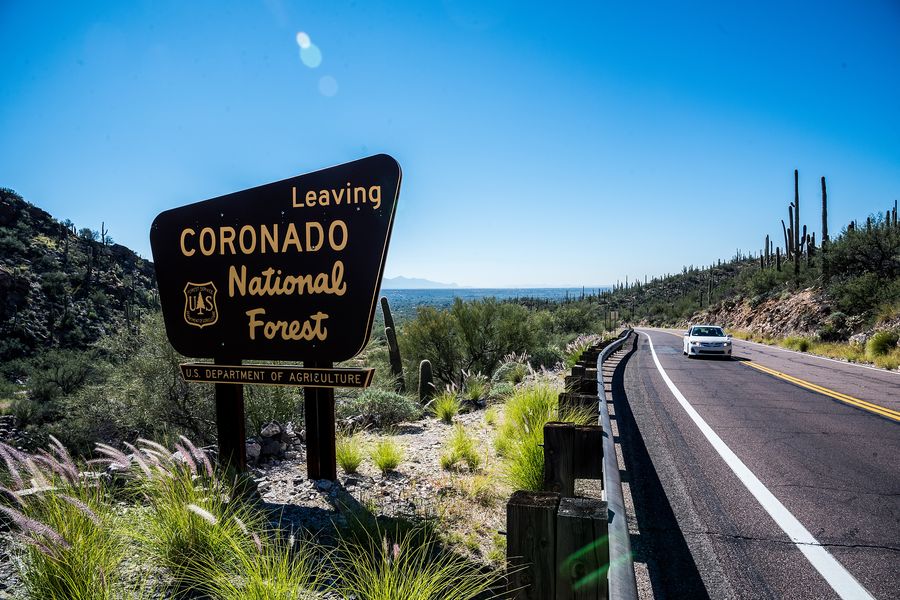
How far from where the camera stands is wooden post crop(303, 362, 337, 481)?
4.77 m

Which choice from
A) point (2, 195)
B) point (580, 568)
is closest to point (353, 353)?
point (580, 568)

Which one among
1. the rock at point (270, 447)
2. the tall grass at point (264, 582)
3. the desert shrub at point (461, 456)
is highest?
the tall grass at point (264, 582)

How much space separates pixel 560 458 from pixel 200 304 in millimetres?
4072

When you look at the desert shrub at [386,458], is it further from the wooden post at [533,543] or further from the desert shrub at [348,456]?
the wooden post at [533,543]

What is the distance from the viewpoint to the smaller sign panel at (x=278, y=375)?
452cm

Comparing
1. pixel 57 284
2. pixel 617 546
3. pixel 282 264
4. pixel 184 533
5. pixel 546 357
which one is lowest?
pixel 546 357

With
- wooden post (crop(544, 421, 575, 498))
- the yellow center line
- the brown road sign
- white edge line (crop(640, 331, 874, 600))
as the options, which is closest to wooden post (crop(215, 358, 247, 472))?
the brown road sign

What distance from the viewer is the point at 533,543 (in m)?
1.82

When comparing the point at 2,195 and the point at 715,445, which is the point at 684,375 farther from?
the point at 2,195

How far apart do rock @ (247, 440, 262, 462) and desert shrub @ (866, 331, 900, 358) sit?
19038 mm

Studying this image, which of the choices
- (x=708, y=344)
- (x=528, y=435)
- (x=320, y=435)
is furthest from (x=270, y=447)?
(x=708, y=344)

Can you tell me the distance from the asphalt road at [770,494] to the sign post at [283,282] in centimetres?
305

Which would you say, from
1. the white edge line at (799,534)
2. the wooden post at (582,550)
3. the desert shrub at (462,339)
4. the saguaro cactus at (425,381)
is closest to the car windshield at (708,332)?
the desert shrub at (462,339)

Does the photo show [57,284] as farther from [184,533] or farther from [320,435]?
[184,533]
